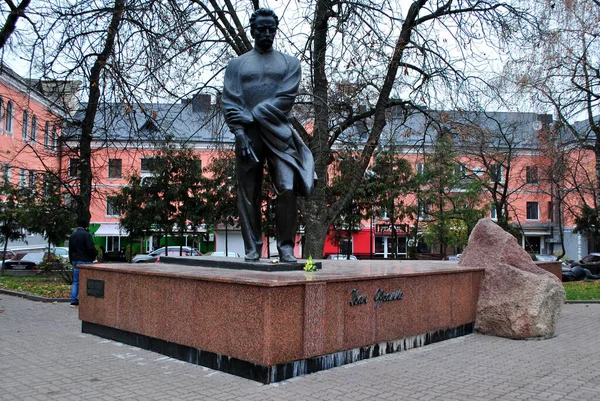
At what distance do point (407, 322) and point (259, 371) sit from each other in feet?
8.03

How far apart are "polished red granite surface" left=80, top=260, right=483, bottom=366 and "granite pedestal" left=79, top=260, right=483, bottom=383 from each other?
0.01 metres

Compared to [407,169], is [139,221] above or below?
below

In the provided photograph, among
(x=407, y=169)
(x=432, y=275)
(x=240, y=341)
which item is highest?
(x=407, y=169)

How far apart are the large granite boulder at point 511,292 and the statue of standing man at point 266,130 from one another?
3.28 metres

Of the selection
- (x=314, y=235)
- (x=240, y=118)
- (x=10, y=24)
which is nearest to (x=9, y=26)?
(x=10, y=24)

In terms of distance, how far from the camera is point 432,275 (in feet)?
25.2

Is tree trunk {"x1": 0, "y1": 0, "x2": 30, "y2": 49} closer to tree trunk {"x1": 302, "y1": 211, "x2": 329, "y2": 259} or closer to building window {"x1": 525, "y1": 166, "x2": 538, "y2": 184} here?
tree trunk {"x1": 302, "y1": 211, "x2": 329, "y2": 259}

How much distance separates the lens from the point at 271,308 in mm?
5355

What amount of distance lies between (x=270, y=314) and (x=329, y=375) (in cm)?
95

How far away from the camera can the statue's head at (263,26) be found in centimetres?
740

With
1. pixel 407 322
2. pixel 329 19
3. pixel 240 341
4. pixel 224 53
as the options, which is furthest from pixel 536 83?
pixel 240 341

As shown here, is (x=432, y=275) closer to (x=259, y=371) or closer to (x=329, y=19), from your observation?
(x=259, y=371)

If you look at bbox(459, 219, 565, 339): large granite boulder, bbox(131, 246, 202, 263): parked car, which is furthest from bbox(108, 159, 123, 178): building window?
bbox(459, 219, 565, 339): large granite boulder

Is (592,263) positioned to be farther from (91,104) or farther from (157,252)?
(91,104)
